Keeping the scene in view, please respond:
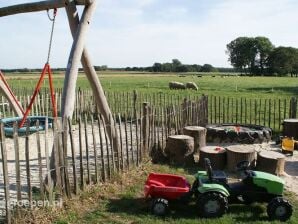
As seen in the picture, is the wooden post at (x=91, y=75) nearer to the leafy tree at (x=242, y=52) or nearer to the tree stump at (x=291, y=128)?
the tree stump at (x=291, y=128)

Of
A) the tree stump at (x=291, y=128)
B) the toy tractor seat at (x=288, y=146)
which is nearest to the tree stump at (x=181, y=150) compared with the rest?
the toy tractor seat at (x=288, y=146)

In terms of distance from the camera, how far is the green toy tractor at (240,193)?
5.50 meters

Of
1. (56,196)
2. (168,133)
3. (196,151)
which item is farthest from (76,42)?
(196,151)

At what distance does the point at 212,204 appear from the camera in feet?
18.2

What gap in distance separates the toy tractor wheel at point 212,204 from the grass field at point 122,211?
103 mm

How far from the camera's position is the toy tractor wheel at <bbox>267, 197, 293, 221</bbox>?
5.48 meters

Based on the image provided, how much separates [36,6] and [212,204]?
520cm

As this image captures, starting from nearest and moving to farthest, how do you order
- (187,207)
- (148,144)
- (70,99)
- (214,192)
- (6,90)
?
(214,192), (187,207), (70,99), (148,144), (6,90)

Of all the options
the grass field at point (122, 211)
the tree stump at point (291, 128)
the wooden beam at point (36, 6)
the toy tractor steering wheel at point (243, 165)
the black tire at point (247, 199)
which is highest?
the wooden beam at point (36, 6)

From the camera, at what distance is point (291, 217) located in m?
5.69

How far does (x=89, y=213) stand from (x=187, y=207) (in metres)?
1.52

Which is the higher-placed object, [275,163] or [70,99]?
[70,99]

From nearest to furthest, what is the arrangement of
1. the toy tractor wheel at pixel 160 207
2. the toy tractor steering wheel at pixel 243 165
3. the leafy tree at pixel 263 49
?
the toy tractor wheel at pixel 160 207
the toy tractor steering wheel at pixel 243 165
the leafy tree at pixel 263 49

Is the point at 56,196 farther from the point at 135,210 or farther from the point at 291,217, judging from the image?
the point at 291,217
